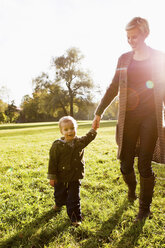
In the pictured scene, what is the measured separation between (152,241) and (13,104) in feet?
210

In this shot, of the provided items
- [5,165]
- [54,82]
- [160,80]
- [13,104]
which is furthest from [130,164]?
[13,104]

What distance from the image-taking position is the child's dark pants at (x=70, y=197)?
258cm

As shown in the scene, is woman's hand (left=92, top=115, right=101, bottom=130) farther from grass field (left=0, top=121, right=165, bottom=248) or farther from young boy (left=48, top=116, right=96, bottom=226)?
grass field (left=0, top=121, right=165, bottom=248)

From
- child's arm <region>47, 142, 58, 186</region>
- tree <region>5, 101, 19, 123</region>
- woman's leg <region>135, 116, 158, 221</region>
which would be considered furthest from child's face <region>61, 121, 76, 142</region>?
tree <region>5, 101, 19, 123</region>

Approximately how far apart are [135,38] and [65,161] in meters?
1.88

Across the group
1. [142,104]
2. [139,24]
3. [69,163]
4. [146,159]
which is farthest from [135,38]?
[69,163]

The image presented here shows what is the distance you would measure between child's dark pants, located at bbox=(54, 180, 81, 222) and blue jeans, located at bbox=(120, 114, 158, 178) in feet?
2.75

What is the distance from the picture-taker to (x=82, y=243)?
2.21 metres

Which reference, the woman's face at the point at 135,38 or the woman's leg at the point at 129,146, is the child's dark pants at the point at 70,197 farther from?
the woman's face at the point at 135,38

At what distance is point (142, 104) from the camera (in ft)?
8.17

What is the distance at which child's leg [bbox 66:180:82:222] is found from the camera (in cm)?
257

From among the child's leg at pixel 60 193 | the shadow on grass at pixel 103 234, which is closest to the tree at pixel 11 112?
the child's leg at pixel 60 193

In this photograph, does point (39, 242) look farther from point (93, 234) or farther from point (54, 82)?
point (54, 82)

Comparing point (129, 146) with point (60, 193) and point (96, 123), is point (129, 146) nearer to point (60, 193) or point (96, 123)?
point (96, 123)
